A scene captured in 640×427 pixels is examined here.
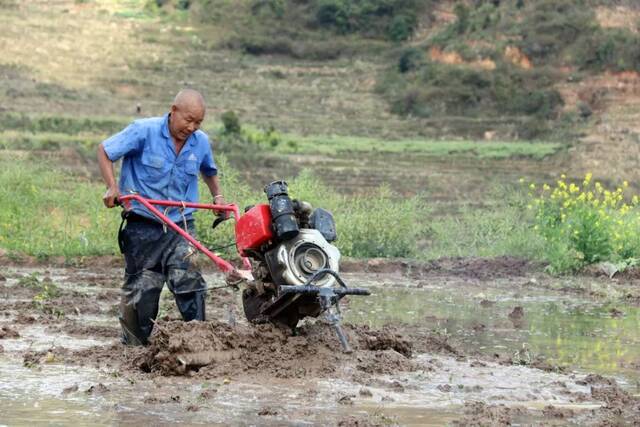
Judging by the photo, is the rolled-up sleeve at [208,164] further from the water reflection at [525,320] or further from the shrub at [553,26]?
the shrub at [553,26]

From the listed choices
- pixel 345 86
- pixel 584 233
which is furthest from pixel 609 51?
pixel 584 233

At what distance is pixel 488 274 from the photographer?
54.1 feet

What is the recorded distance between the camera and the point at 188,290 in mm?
9141

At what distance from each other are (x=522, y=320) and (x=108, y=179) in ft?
16.1

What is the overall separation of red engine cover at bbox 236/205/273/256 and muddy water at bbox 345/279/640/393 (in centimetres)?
226

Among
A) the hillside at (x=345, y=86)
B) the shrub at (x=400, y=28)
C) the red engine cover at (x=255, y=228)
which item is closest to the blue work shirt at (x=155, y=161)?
the red engine cover at (x=255, y=228)

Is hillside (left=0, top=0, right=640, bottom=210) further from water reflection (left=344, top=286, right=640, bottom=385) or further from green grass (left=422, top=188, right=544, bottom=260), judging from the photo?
water reflection (left=344, top=286, right=640, bottom=385)

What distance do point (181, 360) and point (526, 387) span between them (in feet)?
7.34

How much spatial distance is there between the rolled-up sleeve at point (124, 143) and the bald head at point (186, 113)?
26 centimetres

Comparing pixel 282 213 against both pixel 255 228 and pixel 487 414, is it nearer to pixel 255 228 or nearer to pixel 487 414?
pixel 255 228

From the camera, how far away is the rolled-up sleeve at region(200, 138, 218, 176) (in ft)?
30.7

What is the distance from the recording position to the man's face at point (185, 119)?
353 inches

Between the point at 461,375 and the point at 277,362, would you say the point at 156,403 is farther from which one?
the point at 461,375

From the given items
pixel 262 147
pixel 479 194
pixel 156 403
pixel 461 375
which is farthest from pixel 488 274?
pixel 262 147
